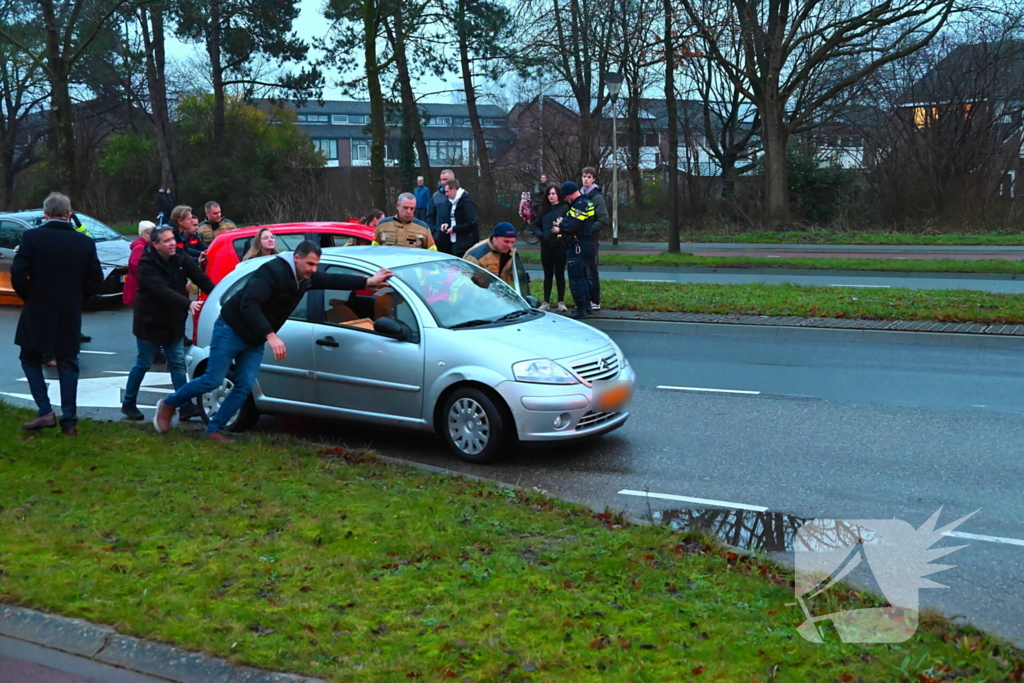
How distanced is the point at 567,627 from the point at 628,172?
1423 inches

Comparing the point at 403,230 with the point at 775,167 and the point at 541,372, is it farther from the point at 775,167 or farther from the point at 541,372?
the point at 775,167

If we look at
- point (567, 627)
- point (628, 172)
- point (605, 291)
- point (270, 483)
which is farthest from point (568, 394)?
point (628, 172)

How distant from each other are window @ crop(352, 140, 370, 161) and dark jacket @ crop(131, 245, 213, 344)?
106 metres

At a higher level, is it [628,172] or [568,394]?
[628,172]

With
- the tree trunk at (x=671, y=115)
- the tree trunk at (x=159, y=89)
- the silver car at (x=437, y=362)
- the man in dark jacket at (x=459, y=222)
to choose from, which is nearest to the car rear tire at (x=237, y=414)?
the silver car at (x=437, y=362)

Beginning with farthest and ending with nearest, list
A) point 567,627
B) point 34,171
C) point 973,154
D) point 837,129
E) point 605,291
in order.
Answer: point 34,171 < point 837,129 < point 973,154 < point 605,291 < point 567,627

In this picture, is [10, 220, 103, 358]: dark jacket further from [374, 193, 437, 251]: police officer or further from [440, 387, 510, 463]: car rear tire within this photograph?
[374, 193, 437, 251]: police officer

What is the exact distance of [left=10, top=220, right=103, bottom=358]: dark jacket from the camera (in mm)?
7871

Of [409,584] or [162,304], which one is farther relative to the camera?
[162,304]

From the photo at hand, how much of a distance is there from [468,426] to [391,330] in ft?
3.37

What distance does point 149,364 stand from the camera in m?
9.30

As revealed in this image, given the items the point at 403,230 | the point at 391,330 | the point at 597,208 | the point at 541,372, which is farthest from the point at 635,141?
the point at 541,372

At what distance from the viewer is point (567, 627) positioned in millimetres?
4465

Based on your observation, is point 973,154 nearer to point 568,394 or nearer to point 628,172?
point 628,172
